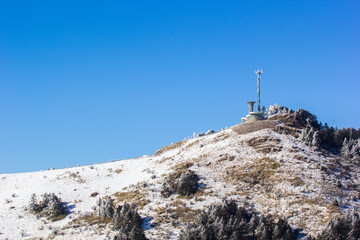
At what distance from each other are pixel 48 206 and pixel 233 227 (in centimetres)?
3235

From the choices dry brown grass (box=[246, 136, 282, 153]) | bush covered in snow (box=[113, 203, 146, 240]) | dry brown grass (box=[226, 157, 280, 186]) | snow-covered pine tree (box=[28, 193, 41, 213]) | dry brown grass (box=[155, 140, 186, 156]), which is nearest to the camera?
bush covered in snow (box=[113, 203, 146, 240])

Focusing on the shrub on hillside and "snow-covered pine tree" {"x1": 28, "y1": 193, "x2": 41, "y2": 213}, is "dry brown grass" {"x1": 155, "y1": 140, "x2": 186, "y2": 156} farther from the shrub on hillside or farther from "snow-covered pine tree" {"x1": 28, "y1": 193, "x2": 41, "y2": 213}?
"snow-covered pine tree" {"x1": 28, "y1": 193, "x2": 41, "y2": 213}

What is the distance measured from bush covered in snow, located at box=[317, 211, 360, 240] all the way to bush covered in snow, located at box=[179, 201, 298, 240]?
13.3ft

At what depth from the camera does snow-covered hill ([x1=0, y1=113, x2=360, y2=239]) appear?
5612 centimetres

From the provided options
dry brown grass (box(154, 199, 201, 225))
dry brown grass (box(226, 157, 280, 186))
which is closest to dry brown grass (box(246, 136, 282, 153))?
dry brown grass (box(226, 157, 280, 186))

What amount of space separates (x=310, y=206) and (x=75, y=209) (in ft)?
119

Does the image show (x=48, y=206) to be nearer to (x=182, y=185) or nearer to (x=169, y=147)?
(x=182, y=185)

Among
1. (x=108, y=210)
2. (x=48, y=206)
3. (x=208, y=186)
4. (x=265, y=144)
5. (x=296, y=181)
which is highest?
(x=265, y=144)

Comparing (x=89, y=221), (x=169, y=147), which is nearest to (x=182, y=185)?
(x=89, y=221)

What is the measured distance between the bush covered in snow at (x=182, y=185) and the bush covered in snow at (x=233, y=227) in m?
9.70

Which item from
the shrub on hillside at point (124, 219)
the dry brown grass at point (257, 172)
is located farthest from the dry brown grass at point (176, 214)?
the dry brown grass at point (257, 172)

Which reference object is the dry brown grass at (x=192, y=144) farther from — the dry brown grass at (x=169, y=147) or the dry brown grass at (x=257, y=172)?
the dry brown grass at (x=257, y=172)

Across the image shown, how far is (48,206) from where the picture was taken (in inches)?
2613

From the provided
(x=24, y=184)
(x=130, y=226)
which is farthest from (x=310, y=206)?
(x=24, y=184)
